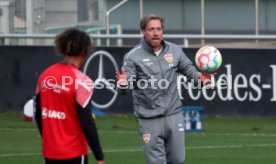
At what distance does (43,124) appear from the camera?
8398 millimetres

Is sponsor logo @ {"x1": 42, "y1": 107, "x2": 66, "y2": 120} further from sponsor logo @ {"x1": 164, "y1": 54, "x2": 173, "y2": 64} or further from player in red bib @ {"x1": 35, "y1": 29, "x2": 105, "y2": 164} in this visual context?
sponsor logo @ {"x1": 164, "y1": 54, "x2": 173, "y2": 64}

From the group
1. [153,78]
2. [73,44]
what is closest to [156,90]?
[153,78]

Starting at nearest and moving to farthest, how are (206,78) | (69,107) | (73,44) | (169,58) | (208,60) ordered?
(73,44) → (69,107) → (206,78) → (169,58) → (208,60)

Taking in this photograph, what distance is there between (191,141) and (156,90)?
595 centimetres

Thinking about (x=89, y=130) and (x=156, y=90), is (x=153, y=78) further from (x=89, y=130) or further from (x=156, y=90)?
(x=89, y=130)

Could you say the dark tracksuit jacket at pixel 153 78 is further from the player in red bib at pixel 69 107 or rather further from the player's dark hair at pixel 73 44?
the player's dark hair at pixel 73 44

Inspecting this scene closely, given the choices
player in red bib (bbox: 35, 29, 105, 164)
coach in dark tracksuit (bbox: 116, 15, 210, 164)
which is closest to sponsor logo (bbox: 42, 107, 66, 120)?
player in red bib (bbox: 35, 29, 105, 164)

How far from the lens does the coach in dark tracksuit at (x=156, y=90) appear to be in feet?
34.4

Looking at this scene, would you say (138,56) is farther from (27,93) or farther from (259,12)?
(259,12)

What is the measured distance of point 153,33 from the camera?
10453 mm

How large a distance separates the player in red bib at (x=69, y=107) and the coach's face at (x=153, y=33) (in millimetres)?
2289

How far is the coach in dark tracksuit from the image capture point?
10.5 m

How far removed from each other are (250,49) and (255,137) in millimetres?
2966

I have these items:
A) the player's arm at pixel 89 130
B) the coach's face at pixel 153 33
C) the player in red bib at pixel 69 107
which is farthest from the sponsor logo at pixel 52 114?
the coach's face at pixel 153 33
